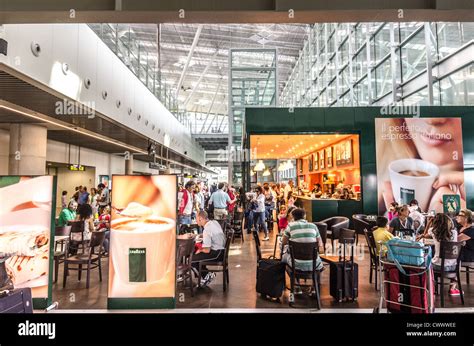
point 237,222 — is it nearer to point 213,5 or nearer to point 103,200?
point 103,200

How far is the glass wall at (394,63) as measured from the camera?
385 inches

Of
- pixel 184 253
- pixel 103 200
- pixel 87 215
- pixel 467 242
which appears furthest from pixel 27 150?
pixel 467 242

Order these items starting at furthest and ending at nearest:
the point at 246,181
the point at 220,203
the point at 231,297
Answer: the point at 246,181
the point at 220,203
the point at 231,297

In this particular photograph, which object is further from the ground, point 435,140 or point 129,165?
point 129,165

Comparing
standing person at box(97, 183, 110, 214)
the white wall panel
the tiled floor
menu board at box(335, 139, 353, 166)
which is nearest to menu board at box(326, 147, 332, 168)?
menu board at box(335, 139, 353, 166)

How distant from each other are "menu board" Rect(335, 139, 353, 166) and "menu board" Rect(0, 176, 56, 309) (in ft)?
32.0

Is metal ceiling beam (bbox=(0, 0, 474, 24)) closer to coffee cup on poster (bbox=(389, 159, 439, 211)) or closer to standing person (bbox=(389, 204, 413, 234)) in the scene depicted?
standing person (bbox=(389, 204, 413, 234))

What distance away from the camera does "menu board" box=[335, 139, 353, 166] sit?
435 inches

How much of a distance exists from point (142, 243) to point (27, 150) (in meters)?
6.98

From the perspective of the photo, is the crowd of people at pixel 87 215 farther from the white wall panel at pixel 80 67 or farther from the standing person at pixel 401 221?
the standing person at pixel 401 221

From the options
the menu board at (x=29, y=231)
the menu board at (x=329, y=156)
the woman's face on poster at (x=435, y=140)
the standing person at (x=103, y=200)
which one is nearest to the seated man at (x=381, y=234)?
the menu board at (x=29, y=231)

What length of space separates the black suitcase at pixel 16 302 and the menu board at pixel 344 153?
1042 centimetres

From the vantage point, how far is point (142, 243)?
12.5 ft
